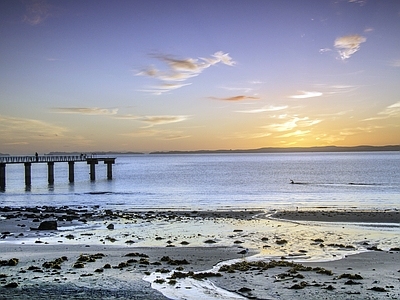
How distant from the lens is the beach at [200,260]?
12266 millimetres

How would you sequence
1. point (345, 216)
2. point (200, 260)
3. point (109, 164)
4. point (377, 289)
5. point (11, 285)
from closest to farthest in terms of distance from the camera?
1. point (377, 289)
2. point (11, 285)
3. point (200, 260)
4. point (345, 216)
5. point (109, 164)

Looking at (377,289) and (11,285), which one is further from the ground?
(11,285)

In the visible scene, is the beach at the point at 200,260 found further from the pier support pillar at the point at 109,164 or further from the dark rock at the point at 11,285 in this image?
the pier support pillar at the point at 109,164

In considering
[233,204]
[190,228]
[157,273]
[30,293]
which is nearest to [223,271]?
[157,273]

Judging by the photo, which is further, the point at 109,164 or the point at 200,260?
the point at 109,164

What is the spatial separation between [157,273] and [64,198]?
139ft

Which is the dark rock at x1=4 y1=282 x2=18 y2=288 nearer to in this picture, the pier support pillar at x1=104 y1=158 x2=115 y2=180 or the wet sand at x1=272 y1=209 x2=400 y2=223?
the wet sand at x1=272 y1=209 x2=400 y2=223

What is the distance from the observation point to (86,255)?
17.1 meters

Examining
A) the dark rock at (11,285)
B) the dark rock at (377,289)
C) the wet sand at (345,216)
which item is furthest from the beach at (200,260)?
the wet sand at (345,216)

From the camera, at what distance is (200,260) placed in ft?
54.7

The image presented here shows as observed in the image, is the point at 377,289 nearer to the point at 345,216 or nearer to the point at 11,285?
the point at 11,285

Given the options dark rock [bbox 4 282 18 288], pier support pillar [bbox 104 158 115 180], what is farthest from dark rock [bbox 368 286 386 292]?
pier support pillar [bbox 104 158 115 180]

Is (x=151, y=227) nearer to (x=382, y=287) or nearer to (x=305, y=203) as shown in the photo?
(x=382, y=287)

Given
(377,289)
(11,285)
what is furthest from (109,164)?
(377,289)
